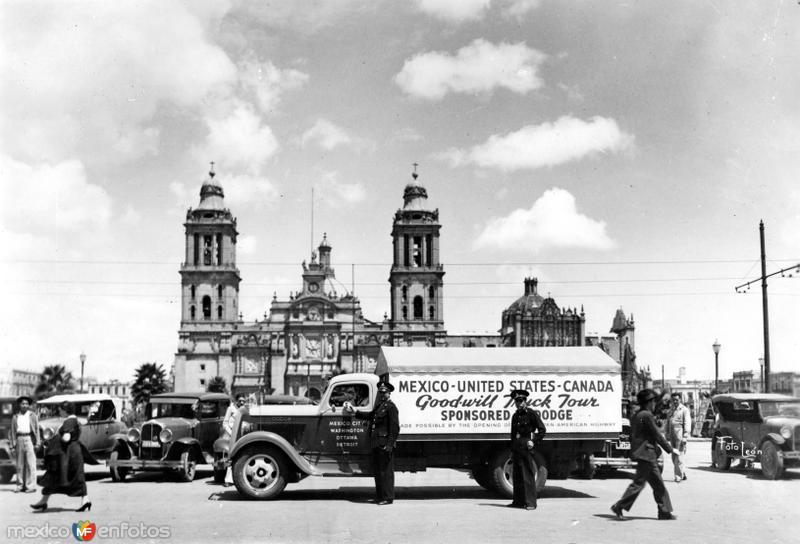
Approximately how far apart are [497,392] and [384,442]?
224 centimetres

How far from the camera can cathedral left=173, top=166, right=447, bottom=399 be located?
283ft

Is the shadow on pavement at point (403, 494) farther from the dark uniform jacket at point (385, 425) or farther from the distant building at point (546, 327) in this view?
the distant building at point (546, 327)

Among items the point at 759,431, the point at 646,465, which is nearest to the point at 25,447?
the point at 646,465

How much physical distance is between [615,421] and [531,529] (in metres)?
4.12

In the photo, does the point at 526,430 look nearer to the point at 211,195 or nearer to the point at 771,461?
the point at 771,461

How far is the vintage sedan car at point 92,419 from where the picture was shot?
55.2 feet

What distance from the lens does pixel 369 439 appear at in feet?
40.6

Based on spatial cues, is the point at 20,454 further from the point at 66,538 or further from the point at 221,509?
the point at 66,538

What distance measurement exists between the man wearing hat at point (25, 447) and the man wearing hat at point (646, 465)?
9.21m

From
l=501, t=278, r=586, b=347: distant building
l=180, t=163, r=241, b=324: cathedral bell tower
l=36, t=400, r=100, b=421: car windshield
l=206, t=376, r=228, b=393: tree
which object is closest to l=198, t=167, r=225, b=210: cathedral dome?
l=180, t=163, r=241, b=324: cathedral bell tower

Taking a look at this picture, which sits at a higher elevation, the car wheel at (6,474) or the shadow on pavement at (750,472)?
the car wheel at (6,474)

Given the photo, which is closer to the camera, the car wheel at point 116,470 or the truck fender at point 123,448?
the car wheel at point 116,470

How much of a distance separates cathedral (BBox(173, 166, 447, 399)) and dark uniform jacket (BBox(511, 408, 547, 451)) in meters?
74.1

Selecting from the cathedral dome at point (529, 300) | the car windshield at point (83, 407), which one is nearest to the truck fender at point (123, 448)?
the car windshield at point (83, 407)
